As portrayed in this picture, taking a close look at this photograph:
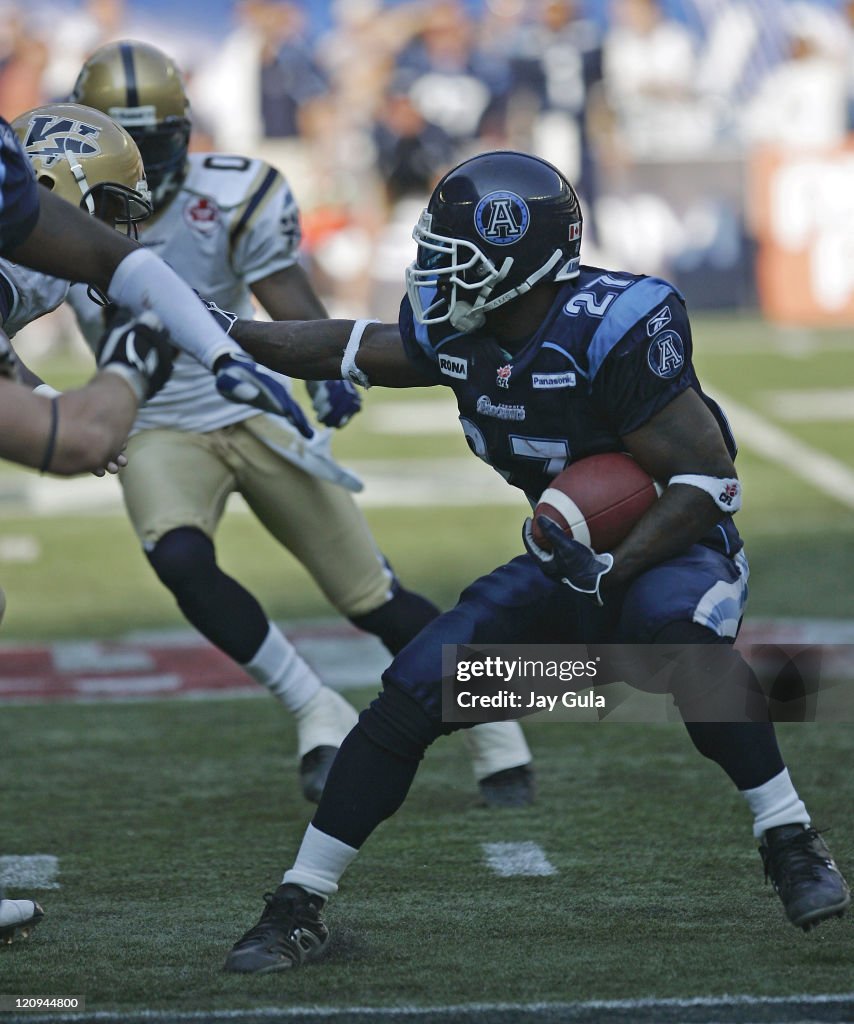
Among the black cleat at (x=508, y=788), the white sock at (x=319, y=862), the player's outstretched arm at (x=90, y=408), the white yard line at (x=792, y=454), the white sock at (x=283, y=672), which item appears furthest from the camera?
the white yard line at (x=792, y=454)

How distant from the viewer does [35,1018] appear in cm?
293

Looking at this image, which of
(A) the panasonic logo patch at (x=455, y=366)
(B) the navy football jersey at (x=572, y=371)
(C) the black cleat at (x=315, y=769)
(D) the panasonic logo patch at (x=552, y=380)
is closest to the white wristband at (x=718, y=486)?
(B) the navy football jersey at (x=572, y=371)

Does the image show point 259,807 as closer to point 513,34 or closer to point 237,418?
point 237,418

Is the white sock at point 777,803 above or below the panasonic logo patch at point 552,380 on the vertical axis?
below

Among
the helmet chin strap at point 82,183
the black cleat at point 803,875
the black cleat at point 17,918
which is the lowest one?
the black cleat at point 17,918

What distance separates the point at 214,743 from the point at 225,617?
0.79 m

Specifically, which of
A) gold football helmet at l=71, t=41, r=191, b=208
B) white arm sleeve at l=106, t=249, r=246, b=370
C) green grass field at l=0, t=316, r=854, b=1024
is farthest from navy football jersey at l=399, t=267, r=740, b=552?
gold football helmet at l=71, t=41, r=191, b=208

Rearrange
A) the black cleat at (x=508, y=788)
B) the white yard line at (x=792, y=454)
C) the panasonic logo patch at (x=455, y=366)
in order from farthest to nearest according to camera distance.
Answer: the white yard line at (x=792, y=454) < the black cleat at (x=508, y=788) < the panasonic logo patch at (x=455, y=366)

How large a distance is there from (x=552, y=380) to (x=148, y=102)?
174 cm

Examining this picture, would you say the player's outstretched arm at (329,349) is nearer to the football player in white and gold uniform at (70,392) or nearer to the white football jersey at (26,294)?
the white football jersey at (26,294)

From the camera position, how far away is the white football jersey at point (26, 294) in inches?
146

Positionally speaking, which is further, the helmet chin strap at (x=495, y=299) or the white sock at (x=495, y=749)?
the white sock at (x=495, y=749)

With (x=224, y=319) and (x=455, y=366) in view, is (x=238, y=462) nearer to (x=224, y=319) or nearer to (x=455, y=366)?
(x=224, y=319)

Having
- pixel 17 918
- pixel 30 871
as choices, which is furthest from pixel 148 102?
pixel 17 918
